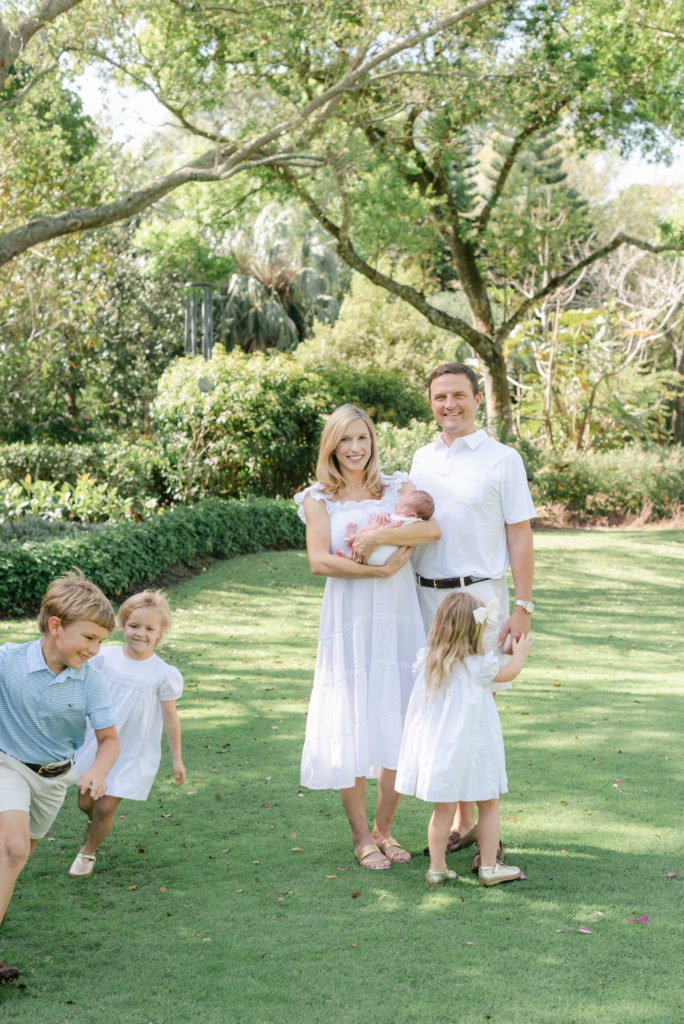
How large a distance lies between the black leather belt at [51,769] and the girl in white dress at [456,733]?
1248 millimetres

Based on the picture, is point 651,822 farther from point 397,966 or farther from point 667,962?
point 397,966

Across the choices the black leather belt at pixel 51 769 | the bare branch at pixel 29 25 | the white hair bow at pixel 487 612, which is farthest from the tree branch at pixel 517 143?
the black leather belt at pixel 51 769

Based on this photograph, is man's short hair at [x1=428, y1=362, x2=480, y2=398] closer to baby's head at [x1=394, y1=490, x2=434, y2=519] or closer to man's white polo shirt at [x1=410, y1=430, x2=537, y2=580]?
man's white polo shirt at [x1=410, y1=430, x2=537, y2=580]

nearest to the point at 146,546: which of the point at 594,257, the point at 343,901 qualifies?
the point at 343,901

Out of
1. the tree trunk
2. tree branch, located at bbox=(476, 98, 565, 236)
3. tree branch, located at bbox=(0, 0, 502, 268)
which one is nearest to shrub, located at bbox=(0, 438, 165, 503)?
tree branch, located at bbox=(0, 0, 502, 268)

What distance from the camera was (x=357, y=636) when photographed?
13.0 ft

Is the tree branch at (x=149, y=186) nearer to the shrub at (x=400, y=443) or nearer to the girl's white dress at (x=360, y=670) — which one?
the shrub at (x=400, y=443)

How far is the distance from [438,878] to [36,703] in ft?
5.39

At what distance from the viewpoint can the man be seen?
388 centimetres

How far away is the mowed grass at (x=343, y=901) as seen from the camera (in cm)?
295

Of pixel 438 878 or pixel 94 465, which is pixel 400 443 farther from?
pixel 438 878

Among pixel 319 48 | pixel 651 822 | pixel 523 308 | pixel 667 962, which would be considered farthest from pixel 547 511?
pixel 667 962

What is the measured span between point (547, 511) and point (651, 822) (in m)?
13.7

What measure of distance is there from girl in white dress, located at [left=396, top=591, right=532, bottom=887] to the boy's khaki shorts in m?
1.26
